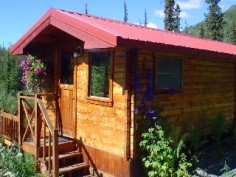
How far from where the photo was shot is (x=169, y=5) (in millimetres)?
42156

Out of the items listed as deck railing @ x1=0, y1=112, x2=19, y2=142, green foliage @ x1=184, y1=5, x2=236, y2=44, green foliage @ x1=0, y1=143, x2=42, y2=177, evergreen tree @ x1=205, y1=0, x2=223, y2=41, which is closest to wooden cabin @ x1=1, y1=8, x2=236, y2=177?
green foliage @ x1=0, y1=143, x2=42, y2=177

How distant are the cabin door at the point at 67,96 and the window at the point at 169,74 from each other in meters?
2.37

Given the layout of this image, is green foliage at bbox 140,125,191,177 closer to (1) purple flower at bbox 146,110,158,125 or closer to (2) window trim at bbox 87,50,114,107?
(1) purple flower at bbox 146,110,158,125

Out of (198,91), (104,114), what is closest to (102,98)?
(104,114)

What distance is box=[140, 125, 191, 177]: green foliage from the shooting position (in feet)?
23.0

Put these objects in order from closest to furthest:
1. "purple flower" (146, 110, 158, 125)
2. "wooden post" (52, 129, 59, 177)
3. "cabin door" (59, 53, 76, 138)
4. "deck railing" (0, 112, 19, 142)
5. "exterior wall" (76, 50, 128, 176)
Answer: "wooden post" (52, 129, 59, 177)
"exterior wall" (76, 50, 128, 176)
"purple flower" (146, 110, 158, 125)
"cabin door" (59, 53, 76, 138)
"deck railing" (0, 112, 19, 142)

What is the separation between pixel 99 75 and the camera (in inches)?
326

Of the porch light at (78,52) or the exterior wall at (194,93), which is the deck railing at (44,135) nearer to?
the porch light at (78,52)

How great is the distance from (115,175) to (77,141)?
5.46 feet

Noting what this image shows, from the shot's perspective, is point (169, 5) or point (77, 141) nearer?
point (77, 141)

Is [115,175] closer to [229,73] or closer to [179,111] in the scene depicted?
[179,111]

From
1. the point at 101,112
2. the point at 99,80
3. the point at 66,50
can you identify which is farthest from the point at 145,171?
the point at 66,50

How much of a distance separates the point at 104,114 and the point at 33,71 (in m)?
2.92

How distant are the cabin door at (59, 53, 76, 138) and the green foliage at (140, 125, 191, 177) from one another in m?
2.48
